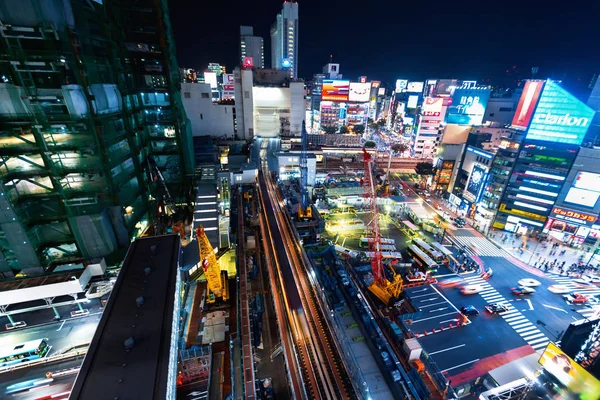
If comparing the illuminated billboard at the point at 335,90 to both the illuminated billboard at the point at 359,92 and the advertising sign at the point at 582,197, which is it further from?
the advertising sign at the point at 582,197

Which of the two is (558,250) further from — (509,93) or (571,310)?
(509,93)

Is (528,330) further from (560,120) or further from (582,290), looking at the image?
(560,120)

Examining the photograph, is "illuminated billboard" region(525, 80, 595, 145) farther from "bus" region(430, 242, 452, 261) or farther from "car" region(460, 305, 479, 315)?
"car" region(460, 305, 479, 315)

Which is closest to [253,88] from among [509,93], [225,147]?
[225,147]

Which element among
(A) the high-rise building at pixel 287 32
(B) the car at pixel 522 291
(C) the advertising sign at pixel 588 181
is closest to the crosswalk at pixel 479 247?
(B) the car at pixel 522 291

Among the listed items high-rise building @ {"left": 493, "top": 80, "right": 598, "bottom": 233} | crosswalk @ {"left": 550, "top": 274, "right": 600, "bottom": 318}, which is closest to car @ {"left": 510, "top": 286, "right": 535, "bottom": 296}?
crosswalk @ {"left": 550, "top": 274, "right": 600, "bottom": 318}
